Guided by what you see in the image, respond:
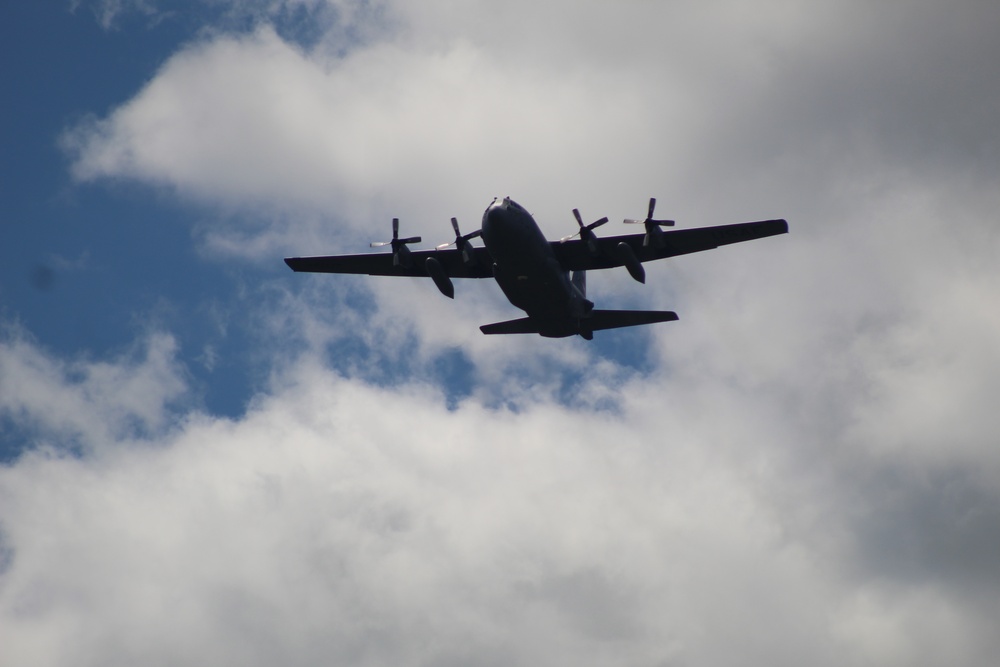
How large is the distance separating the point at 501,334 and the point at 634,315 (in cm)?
657

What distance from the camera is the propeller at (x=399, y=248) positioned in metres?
52.8

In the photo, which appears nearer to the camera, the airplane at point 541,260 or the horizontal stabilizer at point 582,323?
the airplane at point 541,260

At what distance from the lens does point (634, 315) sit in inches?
A: 2068

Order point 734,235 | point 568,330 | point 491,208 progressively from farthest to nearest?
point 568,330 < point 734,235 < point 491,208

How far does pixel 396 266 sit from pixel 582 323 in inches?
376

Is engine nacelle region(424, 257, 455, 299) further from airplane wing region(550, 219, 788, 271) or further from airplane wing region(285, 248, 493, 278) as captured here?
airplane wing region(550, 219, 788, 271)

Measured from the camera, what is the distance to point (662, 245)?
163ft

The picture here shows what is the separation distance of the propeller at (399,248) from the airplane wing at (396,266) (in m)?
0.31

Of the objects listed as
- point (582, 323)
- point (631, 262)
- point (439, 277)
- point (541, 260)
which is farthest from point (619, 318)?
point (439, 277)

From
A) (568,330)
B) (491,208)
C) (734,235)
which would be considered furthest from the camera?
(568,330)

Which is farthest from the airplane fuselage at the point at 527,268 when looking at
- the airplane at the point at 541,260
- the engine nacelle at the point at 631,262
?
the engine nacelle at the point at 631,262

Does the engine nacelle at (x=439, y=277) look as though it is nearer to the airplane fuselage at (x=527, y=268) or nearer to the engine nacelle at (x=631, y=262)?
the airplane fuselage at (x=527, y=268)

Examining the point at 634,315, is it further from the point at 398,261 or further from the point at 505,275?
the point at 398,261

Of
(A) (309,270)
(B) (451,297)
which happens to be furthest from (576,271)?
(A) (309,270)
